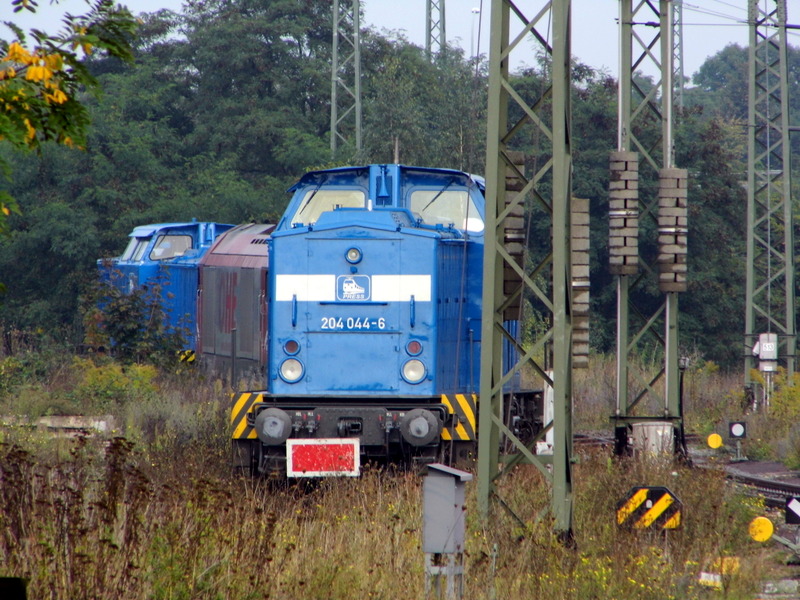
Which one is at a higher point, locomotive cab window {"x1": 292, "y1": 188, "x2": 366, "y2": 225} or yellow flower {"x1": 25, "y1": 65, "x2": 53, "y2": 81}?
locomotive cab window {"x1": 292, "y1": 188, "x2": 366, "y2": 225}

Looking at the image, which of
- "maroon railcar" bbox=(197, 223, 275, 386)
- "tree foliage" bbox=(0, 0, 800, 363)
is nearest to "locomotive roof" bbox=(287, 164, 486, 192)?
"maroon railcar" bbox=(197, 223, 275, 386)

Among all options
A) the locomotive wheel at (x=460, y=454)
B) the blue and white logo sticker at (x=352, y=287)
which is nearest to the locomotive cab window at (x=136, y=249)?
the blue and white logo sticker at (x=352, y=287)

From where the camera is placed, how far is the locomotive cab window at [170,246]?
17578 millimetres

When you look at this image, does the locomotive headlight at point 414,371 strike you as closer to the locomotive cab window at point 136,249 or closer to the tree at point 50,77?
the tree at point 50,77

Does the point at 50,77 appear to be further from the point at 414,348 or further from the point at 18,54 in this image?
the point at 414,348

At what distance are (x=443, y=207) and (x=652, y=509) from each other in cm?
362

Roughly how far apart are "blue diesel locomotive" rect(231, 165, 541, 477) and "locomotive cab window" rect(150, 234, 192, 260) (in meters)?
8.43

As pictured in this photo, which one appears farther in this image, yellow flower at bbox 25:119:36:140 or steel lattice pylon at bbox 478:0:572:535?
steel lattice pylon at bbox 478:0:572:535

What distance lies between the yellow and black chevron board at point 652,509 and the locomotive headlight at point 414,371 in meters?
2.21

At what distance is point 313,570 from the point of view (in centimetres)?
616

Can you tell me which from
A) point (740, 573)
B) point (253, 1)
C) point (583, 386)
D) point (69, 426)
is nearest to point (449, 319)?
point (740, 573)

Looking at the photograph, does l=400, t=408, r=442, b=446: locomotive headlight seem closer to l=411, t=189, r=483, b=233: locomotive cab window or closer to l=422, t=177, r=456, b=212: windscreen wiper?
l=411, t=189, r=483, b=233: locomotive cab window

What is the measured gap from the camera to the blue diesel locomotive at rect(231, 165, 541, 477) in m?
8.99

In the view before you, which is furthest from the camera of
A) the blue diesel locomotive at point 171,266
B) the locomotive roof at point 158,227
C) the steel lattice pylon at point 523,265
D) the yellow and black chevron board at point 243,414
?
the locomotive roof at point 158,227
